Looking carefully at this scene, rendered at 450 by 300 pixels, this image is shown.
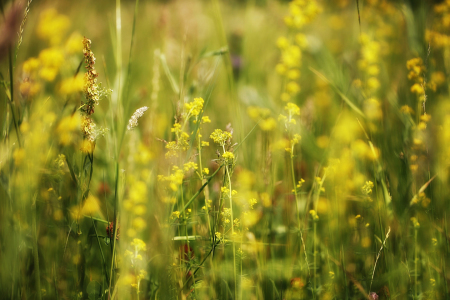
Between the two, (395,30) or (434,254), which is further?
(395,30)

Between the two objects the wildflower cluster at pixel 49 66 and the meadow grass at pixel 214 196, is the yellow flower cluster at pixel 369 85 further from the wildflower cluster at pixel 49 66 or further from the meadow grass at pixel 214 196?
the wildflower cluster at pixel 49 66

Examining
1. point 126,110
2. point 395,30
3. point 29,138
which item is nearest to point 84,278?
point 29,138

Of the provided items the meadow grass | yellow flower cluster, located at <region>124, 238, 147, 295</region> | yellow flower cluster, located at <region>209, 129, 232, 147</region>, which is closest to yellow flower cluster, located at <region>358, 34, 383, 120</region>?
the meadow grass

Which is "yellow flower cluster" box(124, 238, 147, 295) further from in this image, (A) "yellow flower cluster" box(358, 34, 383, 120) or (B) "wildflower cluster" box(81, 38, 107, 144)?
(A) "yellow flower cluster" box(358, 34, 383, 120)

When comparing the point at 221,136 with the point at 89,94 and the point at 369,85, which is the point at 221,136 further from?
the point at 369,85

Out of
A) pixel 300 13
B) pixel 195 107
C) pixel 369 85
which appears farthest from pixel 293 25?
pixel 195 107

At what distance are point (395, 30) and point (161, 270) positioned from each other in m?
2.13

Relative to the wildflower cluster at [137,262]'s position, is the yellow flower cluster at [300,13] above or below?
above

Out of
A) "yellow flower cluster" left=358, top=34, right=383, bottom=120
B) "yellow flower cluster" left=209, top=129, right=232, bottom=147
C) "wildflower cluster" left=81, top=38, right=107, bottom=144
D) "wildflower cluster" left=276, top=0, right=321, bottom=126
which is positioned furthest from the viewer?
"wildflower cluster" left=276, top=0, right=321, bottom=126

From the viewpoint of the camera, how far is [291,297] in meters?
0.87

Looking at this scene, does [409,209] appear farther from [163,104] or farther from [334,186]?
[163,104]

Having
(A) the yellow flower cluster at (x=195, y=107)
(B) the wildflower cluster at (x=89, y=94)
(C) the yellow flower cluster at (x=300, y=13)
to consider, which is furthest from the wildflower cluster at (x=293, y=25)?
(B) the wildflower cluster at (x=89, y=94)

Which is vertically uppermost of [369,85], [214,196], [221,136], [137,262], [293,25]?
[293,25]

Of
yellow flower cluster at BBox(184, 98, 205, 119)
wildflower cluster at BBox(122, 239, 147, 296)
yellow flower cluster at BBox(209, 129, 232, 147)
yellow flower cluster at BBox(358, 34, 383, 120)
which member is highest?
yellow flower cluster at BBox(358, 34, 383, 120)
